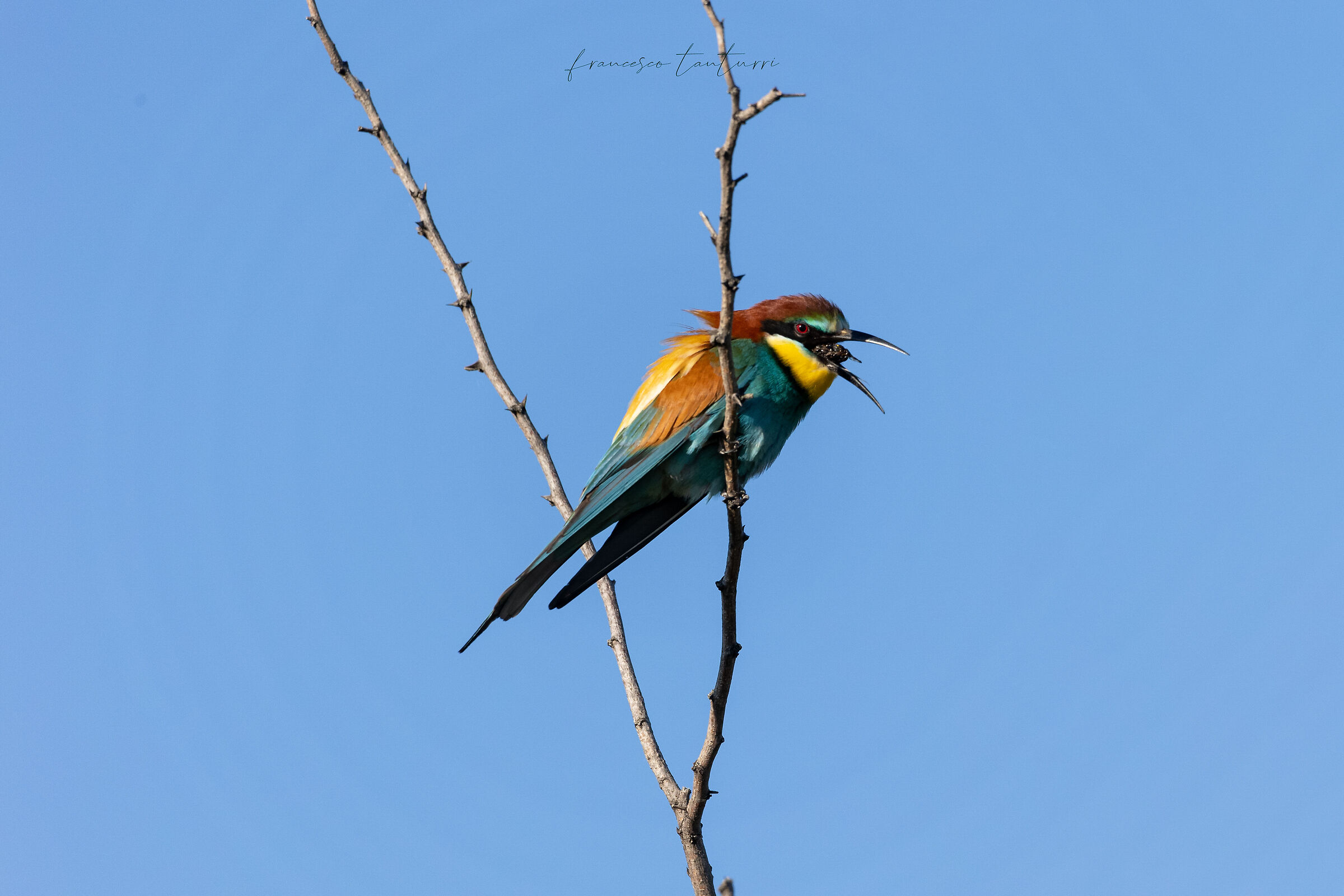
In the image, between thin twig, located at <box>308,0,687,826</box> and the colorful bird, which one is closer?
thin twig, located at <box>308,0,687,826</box>

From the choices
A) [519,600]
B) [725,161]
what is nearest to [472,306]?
[519,600]

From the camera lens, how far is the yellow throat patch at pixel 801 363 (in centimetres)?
390

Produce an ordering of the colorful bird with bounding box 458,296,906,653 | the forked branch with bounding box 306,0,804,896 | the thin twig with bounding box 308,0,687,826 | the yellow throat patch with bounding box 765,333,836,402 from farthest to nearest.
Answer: the yellow throat patch with bounding box 765,333,836,402, the colorful bird with bounding box 458,296,906,653, the thin twig with bounding box 308,0,687,826, the forked branch with bounding box 306,0,804,896

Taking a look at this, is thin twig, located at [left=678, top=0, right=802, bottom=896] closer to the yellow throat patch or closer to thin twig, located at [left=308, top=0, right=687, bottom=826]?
thin twig, located at [left=308, top=0, right=687, bottom=826]

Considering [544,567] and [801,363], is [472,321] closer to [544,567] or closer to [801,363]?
[544,567]

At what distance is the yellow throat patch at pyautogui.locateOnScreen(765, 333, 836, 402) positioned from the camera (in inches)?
153

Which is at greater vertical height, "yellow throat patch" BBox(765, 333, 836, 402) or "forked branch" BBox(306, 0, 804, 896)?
"yellow throat patch" BBox(765, 333, 836, 402)

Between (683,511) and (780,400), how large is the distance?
500mm

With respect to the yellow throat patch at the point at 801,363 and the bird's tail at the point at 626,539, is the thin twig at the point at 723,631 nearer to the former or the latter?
the bird's tail at the point at 626,539

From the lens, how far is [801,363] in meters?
3.90

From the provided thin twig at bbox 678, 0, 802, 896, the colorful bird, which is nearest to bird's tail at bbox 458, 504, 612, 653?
the colorful bird

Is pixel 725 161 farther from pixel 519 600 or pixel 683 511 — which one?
pixel 683 511

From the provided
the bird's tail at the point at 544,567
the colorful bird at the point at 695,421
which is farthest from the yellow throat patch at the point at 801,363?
the bird's tail at the point at 544,567

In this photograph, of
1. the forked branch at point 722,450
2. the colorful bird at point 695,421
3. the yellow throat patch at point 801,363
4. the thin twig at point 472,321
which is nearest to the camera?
the forked branch at point 722,450
